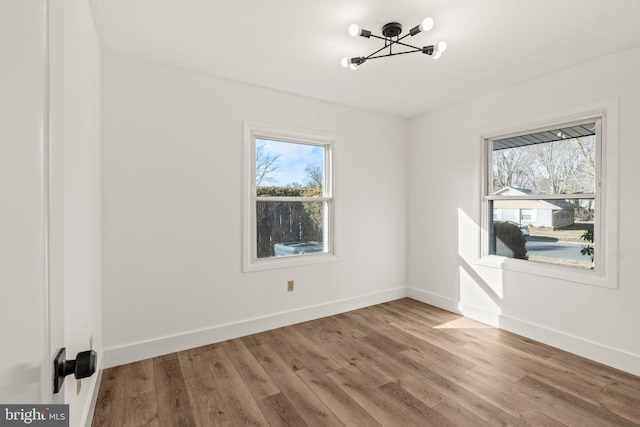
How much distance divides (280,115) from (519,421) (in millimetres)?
3224

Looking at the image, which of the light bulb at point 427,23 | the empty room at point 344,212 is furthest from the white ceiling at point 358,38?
the light bulb at point 427,23

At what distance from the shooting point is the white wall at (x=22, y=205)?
0.46 m

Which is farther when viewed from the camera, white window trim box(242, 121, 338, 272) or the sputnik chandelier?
white window trim box(242, 121, 338, 272)

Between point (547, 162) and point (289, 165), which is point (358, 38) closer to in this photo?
point (289, 165)

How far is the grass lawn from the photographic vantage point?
9.34 ft

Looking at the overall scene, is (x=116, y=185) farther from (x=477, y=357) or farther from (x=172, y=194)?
(x=477, y=357)

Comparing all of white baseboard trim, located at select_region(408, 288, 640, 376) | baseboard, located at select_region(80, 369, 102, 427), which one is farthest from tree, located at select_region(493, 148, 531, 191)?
baseboard, located at select_region(80, 369, 102, 427)

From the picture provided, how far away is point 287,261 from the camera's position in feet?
11.2

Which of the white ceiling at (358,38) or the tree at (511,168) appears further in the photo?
the tree at (511,168)

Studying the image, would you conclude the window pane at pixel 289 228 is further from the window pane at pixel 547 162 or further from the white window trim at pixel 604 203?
the white window trim at pixel 604 203

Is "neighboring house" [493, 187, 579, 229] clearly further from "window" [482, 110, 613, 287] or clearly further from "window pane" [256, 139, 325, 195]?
"window pane" [256, 139, 325, 195]

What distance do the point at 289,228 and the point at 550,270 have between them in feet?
8.67

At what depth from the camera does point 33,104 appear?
1.65 ft

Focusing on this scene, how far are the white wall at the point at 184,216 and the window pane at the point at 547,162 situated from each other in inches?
71.1
